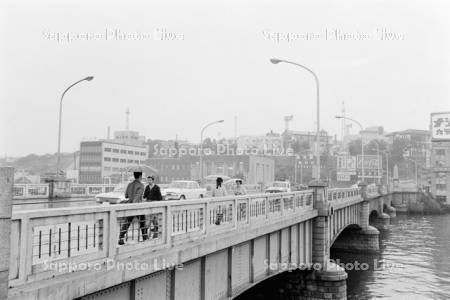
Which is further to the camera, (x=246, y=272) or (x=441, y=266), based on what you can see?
(x=441, y=266)

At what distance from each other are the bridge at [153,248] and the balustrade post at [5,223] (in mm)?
10

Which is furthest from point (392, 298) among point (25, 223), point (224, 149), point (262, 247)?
point (224, 149)

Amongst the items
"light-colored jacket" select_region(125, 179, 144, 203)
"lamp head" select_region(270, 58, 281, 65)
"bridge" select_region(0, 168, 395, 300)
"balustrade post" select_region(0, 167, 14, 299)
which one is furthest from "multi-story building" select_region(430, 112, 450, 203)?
"balustrade post" select_region(0, 167, 14, 299)

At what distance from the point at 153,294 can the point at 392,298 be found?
19622 mm

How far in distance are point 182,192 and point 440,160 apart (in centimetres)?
8270

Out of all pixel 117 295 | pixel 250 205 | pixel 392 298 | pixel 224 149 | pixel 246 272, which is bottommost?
pixel 392 298

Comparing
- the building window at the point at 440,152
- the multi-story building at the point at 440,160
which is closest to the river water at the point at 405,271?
the multi-story building at the point at 440,160

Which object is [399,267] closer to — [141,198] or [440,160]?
[141,198]

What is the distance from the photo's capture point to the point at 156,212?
7992 mm

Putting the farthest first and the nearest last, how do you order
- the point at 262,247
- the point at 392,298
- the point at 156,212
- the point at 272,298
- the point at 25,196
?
the point at 25,196, the point at 392,298, the point at 272,298, the point at 262,247, the point at 156,212

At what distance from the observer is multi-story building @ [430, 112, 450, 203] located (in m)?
81.8

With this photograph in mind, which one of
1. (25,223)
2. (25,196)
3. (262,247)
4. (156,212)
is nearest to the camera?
(25,223)

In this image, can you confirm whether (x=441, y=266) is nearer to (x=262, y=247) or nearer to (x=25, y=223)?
(x=262, y=247)

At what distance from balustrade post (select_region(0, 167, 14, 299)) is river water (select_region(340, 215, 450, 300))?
22865 millimetres
